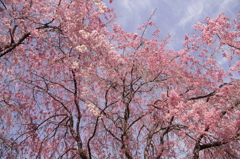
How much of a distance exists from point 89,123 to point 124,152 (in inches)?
61.0

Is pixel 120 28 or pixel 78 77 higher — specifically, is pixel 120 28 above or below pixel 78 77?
above

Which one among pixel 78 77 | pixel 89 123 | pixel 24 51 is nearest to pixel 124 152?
pixel 89 123

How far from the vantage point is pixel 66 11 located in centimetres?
596

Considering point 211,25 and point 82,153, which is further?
point 211,25

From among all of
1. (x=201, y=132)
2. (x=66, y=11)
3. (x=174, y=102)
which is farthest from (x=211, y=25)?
(x=66, y=11)

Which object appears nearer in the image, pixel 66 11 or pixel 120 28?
pixel 66 11

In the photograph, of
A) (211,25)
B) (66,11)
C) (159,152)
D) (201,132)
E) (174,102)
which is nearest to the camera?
(201,132)

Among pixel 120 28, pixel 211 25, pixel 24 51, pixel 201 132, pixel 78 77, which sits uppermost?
pixel 120 28

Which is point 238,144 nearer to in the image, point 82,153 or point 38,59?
point 82,153

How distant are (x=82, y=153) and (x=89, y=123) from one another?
1377 mm

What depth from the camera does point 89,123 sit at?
7.09 m

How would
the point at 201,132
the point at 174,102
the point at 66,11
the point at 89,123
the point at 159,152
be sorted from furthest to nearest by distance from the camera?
the point at 89,123 < the point at 159,152 < the point at 66,11 < the point at 174,102 < the point at 201,132

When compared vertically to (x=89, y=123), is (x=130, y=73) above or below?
above

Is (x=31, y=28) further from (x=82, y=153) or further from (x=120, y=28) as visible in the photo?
(x=120, y=28)
